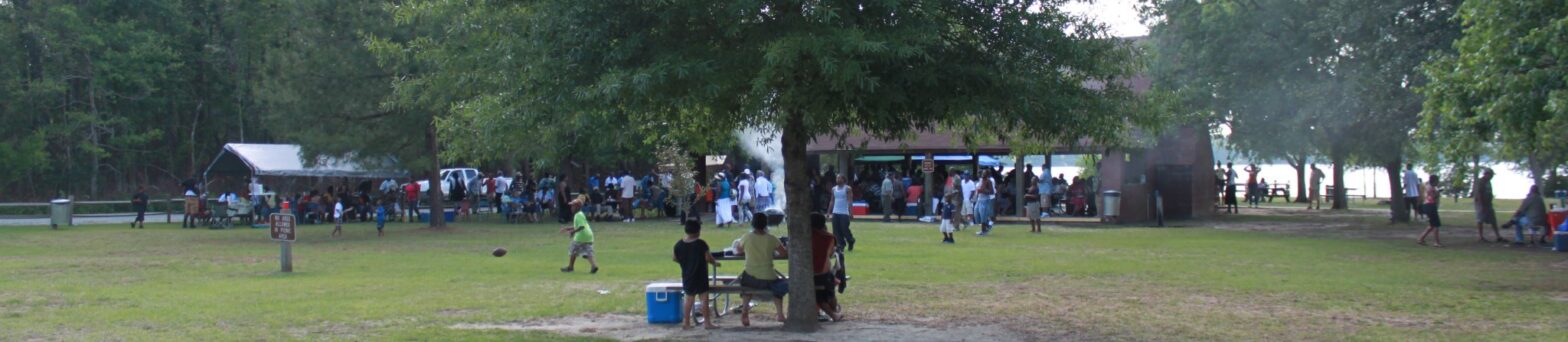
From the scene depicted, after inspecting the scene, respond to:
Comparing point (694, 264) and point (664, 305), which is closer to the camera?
point (694, 264)

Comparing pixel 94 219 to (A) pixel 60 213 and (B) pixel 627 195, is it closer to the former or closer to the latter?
(A) pixel 60 213

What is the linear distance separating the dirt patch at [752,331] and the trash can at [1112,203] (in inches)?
827

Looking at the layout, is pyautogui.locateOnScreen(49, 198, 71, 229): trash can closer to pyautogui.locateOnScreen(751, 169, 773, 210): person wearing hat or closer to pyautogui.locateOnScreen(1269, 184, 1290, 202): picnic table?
pyautogui.locateOnScreen(751, 169, 773, 210): person wearing hat

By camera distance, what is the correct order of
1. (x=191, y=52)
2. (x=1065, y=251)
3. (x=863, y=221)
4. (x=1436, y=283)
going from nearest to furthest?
1. (x=1436, y=283)
2. (x=1065, y=251)
3. (x=863, y=221)
4. (x=191, y=52)

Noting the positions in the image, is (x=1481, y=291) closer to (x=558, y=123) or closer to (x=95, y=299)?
(x=558, y=123)

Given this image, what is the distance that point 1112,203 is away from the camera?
107 ft

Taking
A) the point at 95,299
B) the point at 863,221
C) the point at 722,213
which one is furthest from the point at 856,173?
the point at 95,299

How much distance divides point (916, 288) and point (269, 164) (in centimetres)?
2823

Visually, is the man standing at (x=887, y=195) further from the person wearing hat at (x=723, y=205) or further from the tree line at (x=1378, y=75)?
the tree line at (x=1378, y=75)

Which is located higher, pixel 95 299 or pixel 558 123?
pixel 558 123

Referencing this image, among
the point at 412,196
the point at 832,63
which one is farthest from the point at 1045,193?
the point at 832,63

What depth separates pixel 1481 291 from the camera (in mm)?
15391

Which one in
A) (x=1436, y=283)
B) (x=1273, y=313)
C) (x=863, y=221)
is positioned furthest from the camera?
(x=863, y=221)

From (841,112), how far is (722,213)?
20.0 metres
